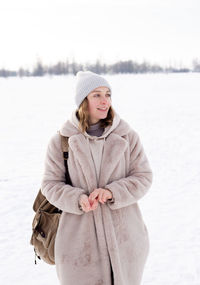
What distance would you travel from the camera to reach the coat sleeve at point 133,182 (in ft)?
6.32

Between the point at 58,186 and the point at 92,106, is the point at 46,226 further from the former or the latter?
the point at 92,106

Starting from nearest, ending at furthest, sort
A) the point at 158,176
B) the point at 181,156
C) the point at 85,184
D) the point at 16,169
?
the point at 85,184
the point at 158,176
the point at 16,169
the point at 181,156

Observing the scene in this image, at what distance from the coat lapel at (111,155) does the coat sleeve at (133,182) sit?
6 cm

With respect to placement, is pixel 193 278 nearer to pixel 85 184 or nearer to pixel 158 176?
pixel 85 184

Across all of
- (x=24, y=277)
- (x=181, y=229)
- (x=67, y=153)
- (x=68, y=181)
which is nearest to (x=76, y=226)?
(x=68, y=181)

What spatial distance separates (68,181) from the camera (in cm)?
209

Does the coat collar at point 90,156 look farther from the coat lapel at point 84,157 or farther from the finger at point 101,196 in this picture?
the finger at point 101,196

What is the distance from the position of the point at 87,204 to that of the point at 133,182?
1.06 feet

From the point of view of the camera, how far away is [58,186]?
6.52 feet

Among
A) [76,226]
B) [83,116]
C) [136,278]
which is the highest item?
[83,116]

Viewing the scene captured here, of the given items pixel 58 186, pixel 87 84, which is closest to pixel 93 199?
pixel 58 186

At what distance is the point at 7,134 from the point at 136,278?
412 inches

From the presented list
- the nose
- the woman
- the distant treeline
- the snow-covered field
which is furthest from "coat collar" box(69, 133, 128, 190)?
the distant treeline

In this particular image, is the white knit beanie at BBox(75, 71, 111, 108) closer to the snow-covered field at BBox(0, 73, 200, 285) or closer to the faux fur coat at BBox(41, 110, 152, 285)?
the faux fur coat at BBox(41, 110, 152, 285)
